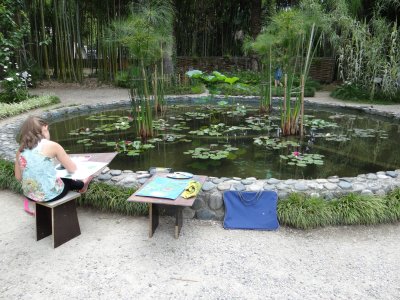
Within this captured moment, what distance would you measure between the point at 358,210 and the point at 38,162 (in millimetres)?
2238

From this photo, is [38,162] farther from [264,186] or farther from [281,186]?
[281,186]

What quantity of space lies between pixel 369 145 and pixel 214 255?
10.9 ft

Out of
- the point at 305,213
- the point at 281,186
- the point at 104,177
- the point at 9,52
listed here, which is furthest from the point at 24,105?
the point at 305,213

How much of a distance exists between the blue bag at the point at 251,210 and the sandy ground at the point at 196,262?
0.07 meters

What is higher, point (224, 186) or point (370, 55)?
point (370, 55)

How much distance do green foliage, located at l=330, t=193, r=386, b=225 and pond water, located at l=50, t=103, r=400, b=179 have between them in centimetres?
85

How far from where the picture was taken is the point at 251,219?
2631 millimetres

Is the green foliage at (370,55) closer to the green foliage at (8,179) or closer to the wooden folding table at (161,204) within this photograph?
the wooden folding table at (161,204)

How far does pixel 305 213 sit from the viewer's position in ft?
8.51

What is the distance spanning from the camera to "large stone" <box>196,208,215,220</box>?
8.95 feet

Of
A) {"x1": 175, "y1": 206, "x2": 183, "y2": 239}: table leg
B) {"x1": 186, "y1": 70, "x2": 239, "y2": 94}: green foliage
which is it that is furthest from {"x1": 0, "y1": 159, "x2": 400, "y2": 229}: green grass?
{"x1": 186, "y1": 70, "x2": 239, "y2": 94}: green foliage

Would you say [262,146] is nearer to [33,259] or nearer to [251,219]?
[251,219]

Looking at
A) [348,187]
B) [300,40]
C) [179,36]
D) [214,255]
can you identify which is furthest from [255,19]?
[214,255]

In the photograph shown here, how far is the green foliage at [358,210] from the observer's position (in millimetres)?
2627
